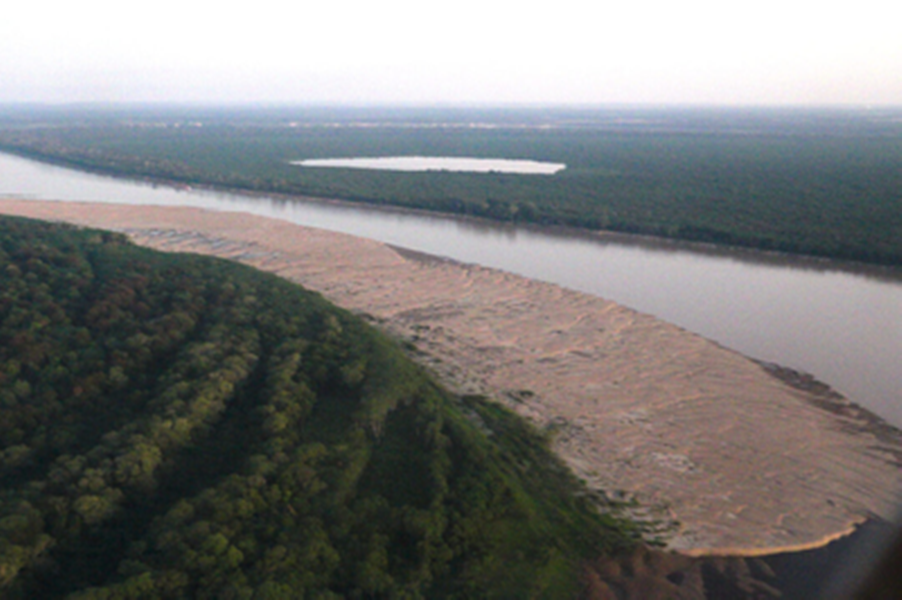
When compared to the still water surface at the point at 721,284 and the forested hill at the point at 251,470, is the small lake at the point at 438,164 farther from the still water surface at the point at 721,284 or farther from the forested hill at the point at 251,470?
the forested hill at the point at 251,470

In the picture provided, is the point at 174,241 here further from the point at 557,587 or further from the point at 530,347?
the point at 557,587

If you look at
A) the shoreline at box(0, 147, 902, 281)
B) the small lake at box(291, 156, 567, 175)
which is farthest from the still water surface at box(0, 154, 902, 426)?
the small lake at box(291, 156, 567, 175)

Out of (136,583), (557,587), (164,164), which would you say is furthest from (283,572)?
(164,164)

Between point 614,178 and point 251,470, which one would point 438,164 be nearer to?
point 614,178

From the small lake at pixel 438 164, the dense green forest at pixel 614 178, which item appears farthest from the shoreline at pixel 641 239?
the small lake at pixel 438 164

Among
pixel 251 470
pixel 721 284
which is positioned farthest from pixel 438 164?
pixel 251 470
